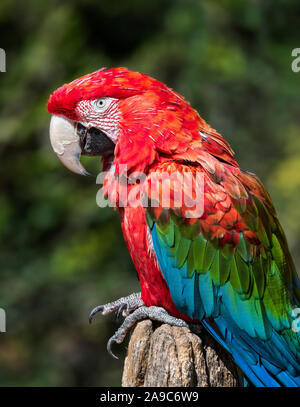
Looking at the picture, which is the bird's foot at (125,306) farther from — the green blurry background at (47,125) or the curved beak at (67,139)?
the green blurry background at (47,125)

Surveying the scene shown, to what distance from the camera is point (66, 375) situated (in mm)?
4758

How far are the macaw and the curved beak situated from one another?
0.09m

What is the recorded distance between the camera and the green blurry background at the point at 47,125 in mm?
4547

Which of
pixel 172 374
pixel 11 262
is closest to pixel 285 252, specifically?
pixel 172 374

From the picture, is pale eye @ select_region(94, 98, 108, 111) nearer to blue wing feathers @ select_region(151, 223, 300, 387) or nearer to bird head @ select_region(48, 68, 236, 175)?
bird head @ select_region(48, 68, 236, 175)

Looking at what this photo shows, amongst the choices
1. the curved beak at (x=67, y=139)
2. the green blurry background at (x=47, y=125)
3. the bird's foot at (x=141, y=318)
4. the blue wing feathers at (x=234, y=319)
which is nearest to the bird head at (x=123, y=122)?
the curved beak at (x=67, y=139)

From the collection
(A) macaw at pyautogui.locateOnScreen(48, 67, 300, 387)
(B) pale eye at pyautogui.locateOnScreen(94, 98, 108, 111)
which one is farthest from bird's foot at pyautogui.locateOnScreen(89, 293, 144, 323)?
(B) pale eye at pyautogui.locateOnScreen(94, 98, 108, 111)

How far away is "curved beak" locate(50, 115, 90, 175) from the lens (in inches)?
84.6

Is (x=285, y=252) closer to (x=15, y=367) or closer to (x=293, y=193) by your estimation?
(x=293, y=193)

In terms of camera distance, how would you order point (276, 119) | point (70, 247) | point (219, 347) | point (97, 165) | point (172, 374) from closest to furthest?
point (172, 374), point (219, 347), point (97, 165), point (70, 247), point (276, 119)

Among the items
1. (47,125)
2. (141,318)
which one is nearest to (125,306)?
(141,318)

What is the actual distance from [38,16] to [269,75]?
2154 millimetres

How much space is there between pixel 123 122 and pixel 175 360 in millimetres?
885

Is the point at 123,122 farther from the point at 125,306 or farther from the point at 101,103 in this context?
the point at 125,306
